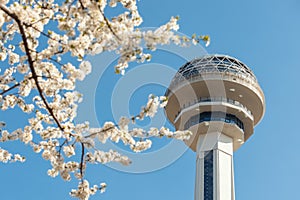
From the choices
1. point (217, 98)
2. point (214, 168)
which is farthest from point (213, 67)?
point (214, 168)

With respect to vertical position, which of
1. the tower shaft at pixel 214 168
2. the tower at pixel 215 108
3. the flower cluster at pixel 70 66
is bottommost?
the flower cluster at pixel 70 66

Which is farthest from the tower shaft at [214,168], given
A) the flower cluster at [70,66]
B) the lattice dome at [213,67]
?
the flower cluster at [70,66]

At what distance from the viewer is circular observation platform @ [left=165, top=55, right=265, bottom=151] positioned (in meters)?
35.0

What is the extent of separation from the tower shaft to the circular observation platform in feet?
2.90

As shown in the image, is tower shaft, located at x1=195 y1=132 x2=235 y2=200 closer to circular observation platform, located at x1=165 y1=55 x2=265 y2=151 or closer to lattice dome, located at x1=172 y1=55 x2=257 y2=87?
circular observation platform, located at x1=165 y1=55 x2=265 y2=151

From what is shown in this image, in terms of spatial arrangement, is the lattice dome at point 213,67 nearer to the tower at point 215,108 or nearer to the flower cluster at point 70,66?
the tower at point 215,108

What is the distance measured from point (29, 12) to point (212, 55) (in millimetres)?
34565

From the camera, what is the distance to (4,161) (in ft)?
20.2

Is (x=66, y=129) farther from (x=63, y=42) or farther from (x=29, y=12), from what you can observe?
(x=29, y=12)

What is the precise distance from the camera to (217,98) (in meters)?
35.8

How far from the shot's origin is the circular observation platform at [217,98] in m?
35.0

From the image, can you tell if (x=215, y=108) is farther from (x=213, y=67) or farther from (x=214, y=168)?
(x=214, y=168)

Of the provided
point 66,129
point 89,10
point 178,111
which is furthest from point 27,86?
point 178,111

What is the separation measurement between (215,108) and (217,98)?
3.28 ft
